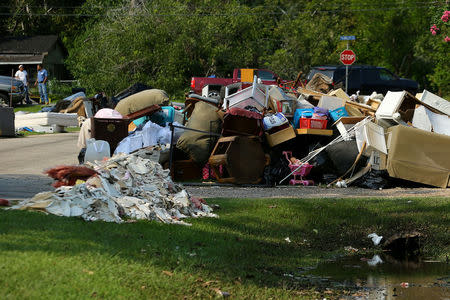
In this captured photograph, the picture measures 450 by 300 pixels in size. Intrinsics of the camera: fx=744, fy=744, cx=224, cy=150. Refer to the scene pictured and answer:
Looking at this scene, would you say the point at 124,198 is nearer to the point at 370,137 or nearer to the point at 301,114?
the point at 370,137

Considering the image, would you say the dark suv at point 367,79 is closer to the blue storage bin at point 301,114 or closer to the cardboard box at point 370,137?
the blue storage bin at point 301,114

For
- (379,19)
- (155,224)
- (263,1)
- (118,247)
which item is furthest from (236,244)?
(263,1)

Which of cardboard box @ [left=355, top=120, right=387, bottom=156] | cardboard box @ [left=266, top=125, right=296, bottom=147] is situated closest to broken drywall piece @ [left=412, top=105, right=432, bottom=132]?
cardboard box @ [left=355, top=120, right=387, bottom=156]

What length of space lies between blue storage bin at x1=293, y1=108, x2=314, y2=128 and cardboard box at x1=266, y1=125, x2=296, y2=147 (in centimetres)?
80

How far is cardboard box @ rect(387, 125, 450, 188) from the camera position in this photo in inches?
589

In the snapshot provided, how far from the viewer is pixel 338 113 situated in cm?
1681

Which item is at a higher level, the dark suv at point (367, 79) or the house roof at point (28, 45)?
the house roof at point (28, 45)

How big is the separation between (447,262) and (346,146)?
5951mm

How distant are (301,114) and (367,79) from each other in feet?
55.3

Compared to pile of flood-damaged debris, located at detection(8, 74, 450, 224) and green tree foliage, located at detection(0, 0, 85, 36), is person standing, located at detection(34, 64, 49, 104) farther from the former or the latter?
pile of flood-damaged debris, located at detection(8, 74, 450, 224)

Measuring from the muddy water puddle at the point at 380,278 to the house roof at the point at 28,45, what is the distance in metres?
48.0

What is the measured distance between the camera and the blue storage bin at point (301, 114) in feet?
53.9

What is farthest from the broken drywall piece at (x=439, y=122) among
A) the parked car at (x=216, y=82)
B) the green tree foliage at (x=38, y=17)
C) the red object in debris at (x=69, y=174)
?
the green tree foliage at (x=38, y=17)

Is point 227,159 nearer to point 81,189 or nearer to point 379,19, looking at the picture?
point 81,189
